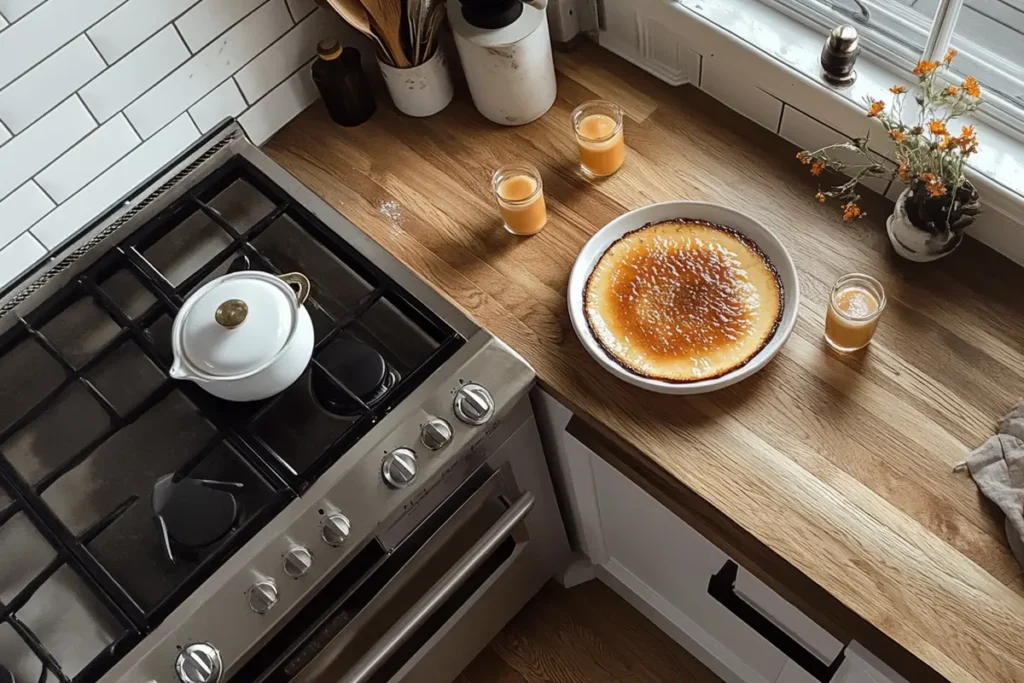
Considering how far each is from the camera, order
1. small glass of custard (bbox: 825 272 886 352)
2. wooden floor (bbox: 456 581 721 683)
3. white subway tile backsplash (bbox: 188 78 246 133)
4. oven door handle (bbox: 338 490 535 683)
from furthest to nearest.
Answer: wooden floor (bbox: 456 581 721 683)
white subway tile backsplash (bbox: 188 78 246 133)
oven door handle (bbox: 338 490 535 683)
small glass of custard (bbox: 825 272 886 352)

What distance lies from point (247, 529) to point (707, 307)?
0.59 meters

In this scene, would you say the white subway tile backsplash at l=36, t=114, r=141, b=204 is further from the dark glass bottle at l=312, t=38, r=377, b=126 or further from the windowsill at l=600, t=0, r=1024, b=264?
the windowsill at l=600, t=0, r=1024, b=264

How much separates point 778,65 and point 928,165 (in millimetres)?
250

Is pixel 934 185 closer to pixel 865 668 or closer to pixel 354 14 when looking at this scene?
pixel 865 668

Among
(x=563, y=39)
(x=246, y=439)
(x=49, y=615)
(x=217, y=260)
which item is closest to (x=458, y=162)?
(x=563, y=39)

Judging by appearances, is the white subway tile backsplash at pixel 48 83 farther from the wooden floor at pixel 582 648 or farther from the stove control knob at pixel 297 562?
the wooden floor at pixel 582 648

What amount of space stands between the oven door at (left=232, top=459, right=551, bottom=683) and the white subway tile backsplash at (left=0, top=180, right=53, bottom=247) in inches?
24.0

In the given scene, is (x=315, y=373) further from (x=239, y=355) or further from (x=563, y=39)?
(x=563, y=39)

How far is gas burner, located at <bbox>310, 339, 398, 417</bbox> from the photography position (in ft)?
3.61

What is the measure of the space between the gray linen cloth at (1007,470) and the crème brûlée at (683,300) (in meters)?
0.26

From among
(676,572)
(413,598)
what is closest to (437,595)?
(413,598)

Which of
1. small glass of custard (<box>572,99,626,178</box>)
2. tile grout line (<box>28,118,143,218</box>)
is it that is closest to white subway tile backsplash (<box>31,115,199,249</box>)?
tile grout line (<box>28,118,143,218</box>)

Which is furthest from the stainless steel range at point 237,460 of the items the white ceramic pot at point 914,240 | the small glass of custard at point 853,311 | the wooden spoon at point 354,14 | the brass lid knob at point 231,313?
the white ceramic pot at point 914,240

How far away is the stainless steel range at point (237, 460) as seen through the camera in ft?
3.30
